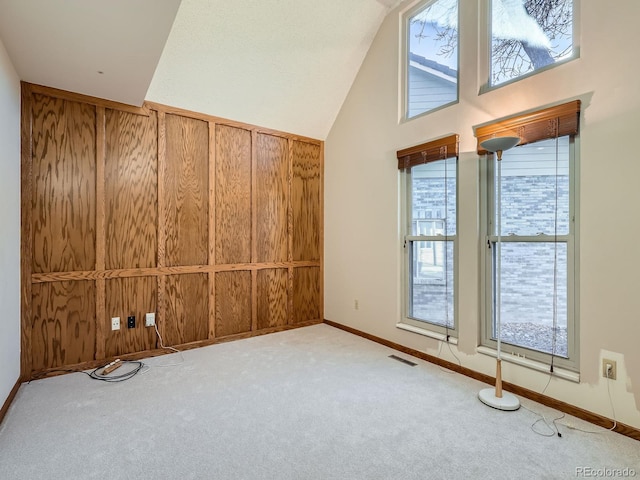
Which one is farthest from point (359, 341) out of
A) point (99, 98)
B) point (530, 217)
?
point (99, 98)

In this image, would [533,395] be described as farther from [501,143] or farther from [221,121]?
A: [221,121]

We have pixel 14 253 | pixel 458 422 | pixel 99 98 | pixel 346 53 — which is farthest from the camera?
pixel 346 53

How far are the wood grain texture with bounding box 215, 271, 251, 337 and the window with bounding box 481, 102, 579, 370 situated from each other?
2453mm

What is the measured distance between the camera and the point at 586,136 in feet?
6.86

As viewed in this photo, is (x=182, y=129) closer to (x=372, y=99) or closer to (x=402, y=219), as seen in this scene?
(x=372, y=99)

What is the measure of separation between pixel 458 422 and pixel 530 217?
1514 mm

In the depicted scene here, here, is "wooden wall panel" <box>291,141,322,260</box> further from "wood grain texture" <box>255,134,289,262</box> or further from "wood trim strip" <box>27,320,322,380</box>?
"wood trim strip" <box>27,320,322,380</box>

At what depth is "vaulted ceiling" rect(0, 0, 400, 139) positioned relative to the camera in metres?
1.86

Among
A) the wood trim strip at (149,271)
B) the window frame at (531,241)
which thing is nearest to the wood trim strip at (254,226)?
the wood trim strip at (149,271)

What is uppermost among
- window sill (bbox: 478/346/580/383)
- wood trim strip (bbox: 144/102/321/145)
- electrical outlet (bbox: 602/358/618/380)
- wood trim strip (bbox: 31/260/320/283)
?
wood trim strip (bbox: 144/102/321/145)

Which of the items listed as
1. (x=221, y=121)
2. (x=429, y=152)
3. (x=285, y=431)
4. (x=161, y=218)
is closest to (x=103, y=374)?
(x=161, y=218)

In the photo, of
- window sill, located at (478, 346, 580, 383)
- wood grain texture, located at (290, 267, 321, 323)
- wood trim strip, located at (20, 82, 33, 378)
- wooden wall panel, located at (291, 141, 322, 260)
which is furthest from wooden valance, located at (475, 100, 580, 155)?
wood trim strip, located at (20, 82, 33, 378)

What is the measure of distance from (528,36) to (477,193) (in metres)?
1.19

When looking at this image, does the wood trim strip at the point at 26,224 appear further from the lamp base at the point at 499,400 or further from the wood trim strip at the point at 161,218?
the lamp base at the point at 499,400
